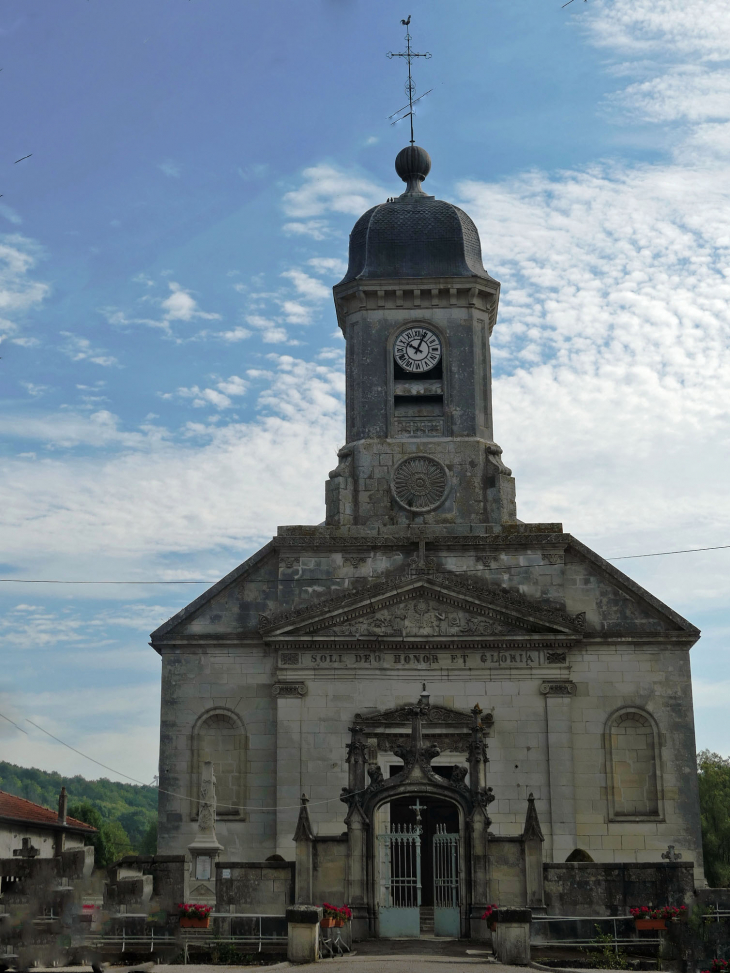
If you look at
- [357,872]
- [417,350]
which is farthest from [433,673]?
[417,350]

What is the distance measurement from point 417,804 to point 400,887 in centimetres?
175

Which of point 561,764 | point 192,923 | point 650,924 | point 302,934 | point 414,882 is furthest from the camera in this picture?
point 561,764

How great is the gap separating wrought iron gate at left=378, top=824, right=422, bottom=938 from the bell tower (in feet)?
42.3

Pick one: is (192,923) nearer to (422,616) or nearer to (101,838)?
(422,616)

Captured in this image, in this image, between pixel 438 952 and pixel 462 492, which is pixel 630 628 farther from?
pixel 438 952

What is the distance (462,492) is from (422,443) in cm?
193

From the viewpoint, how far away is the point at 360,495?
3900cm

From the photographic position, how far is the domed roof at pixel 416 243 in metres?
40.6

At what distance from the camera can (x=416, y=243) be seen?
4084 cm

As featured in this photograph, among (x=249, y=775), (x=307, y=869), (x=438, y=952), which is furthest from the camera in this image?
(x=249, y=775)

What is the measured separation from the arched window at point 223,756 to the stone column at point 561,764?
8.37 metres

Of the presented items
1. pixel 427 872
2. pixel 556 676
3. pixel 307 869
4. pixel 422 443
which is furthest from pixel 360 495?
pixel 307 869

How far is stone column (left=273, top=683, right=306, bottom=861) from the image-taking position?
3438 cm

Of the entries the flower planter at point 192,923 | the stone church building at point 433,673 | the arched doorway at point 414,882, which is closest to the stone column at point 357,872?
the arched doorway at point 414,882
